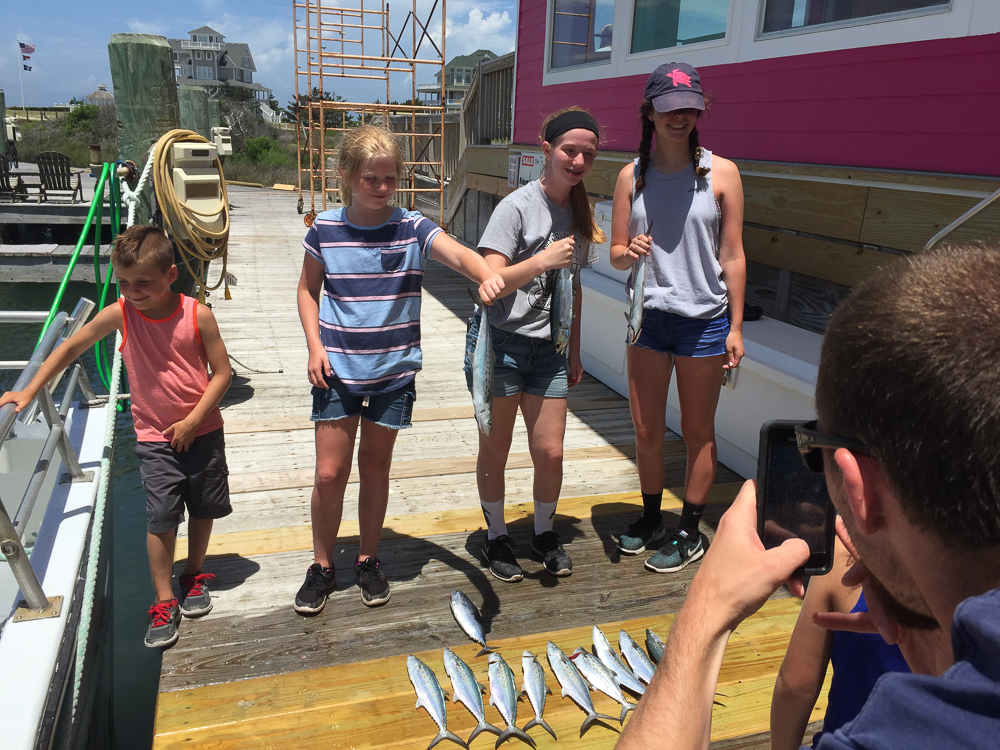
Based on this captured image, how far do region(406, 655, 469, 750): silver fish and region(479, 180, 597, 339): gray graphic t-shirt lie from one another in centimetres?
136

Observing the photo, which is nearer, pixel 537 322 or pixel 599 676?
pixel 599 676

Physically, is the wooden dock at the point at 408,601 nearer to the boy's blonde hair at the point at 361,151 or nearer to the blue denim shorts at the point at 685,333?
the blue denim shorts at the point at 685,333

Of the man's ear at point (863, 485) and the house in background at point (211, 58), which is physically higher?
the house in background at point (211, 58)

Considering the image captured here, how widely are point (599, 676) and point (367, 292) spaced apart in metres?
1.70

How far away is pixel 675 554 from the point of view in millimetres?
3439

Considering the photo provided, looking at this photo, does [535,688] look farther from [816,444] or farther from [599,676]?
[816,444]

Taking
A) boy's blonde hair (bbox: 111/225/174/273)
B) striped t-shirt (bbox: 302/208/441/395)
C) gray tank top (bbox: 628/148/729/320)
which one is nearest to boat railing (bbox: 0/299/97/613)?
boy's blonde hair (bbox: 111/225/174/273)

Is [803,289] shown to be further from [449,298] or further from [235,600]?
[449,298]

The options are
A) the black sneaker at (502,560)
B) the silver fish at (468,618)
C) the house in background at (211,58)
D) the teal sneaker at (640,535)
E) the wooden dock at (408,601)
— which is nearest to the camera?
the wooden dock at (408,601)

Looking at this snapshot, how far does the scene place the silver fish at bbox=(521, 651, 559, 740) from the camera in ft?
8.18

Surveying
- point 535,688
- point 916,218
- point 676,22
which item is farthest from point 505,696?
point 676,22

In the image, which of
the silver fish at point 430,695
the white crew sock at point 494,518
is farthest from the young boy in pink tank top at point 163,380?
the white crew sock at point 494,518

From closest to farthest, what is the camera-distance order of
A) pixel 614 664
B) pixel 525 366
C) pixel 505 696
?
1. pixel 505 696
2. pixel 614 664
3. pixel 525 366

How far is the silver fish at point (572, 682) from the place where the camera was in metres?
2.54
